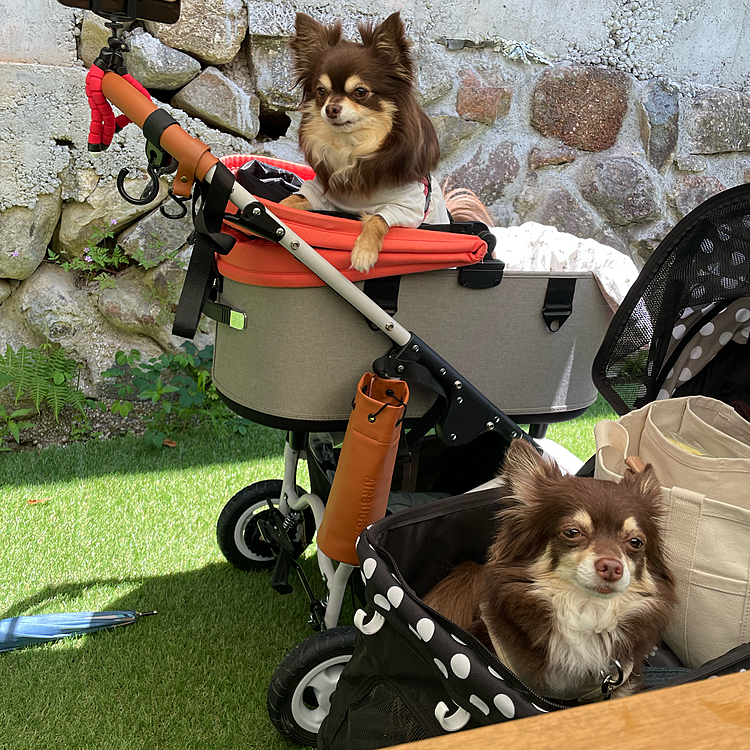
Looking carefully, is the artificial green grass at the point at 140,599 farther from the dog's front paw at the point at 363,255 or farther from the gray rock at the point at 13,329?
the dog's front paw at the point at 363,255

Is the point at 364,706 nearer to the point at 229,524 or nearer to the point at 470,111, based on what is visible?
Result: the point at 229,524

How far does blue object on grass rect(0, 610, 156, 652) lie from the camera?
1.72 meters

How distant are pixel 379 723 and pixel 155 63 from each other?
8.57 ft

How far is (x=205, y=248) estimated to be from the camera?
4.60 ft

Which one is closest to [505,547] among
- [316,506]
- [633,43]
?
[316,506]

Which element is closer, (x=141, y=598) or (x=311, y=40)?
(x=311, y=40)

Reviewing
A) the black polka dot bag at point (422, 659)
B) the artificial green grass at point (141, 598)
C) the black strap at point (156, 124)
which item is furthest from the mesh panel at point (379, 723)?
the black strap at point (156, 124)

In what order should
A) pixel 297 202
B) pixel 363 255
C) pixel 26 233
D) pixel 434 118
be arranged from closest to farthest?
pixel 363 255, pixel 297 202, pixel 26 233, pixel 434 118

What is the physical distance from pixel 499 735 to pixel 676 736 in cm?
13

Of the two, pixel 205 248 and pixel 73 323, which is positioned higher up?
pixel 205 248

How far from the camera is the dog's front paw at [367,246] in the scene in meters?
1.42

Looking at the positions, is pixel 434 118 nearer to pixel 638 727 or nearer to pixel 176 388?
pixel 176 388

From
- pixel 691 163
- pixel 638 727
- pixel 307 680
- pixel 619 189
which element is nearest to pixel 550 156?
pixel 619 189

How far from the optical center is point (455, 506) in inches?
50.1
